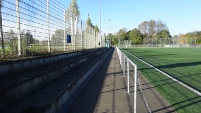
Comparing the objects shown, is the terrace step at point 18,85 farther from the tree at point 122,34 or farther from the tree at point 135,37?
the tree at point 122,34

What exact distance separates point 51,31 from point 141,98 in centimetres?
653

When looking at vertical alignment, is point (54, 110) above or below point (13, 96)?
below

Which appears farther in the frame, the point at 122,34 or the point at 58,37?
the point at 122,34

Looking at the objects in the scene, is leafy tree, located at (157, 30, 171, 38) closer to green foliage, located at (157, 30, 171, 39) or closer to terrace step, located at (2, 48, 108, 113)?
green foliage, located at (157, 30, 171, 39)

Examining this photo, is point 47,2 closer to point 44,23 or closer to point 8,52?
point 44,23

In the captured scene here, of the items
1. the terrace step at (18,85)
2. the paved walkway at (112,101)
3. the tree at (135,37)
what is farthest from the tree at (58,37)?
the tree at (135,37)

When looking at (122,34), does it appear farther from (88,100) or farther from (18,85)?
(18,85)

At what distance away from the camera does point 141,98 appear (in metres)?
6.96

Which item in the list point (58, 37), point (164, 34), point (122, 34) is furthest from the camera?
point (122, 34)

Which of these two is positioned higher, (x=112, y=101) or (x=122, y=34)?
(x=122, y=34)

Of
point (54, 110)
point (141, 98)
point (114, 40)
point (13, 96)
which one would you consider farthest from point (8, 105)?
point (114, 40)

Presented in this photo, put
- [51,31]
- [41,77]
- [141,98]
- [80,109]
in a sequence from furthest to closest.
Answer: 1. [51,31]
2. [141,98]
3. [41,77]
4. [80,109]

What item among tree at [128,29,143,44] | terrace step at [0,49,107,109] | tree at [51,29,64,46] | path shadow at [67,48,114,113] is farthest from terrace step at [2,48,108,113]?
tree at [128,29,143,44]

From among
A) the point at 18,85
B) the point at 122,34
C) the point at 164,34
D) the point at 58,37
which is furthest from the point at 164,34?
the point at 18,85
